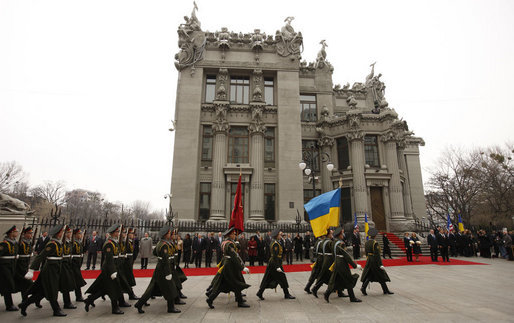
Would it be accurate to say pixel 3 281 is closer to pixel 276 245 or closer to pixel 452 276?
pixel 276 245

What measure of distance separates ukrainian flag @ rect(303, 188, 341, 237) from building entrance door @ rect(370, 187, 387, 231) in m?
18.7

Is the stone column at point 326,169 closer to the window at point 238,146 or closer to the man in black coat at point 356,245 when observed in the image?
the window at point 238,146

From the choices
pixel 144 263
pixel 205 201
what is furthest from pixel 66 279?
pixel 205 201

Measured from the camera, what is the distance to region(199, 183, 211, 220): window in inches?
1022

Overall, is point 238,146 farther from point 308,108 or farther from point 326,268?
point 326,268

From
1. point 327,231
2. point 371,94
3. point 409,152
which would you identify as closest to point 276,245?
point 327,231

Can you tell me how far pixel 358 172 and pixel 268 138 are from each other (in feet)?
32.3

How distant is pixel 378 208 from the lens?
2658cm

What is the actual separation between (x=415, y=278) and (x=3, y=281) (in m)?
14.8

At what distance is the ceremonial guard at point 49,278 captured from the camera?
21.9ft

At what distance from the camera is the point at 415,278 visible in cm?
1201

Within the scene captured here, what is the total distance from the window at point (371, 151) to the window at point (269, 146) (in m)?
9.84

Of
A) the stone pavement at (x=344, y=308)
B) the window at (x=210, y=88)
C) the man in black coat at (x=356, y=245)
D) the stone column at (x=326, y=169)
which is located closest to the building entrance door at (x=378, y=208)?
the stone column at (x=326, y=169)

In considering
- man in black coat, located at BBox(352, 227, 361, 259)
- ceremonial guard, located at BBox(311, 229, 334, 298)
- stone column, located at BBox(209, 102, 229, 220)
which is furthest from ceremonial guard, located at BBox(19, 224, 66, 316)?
stone column, located at BBox(209, 102, 229, 220)
